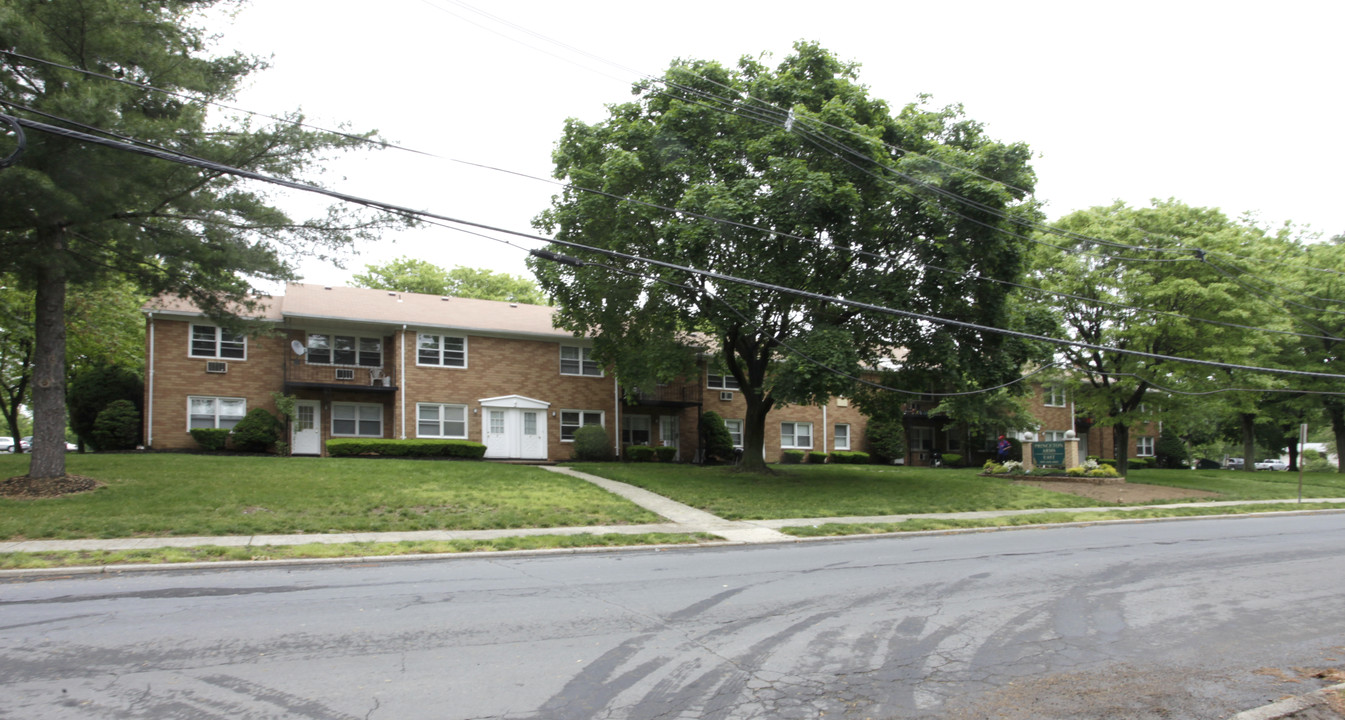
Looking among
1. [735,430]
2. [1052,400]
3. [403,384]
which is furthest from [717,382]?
[1052,400]

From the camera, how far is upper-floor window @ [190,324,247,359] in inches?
1062

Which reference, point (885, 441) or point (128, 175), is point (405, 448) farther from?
point (885, 441)

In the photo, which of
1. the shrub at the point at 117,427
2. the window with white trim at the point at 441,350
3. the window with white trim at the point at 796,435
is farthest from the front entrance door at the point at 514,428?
the window with white trim at the point at 796,435

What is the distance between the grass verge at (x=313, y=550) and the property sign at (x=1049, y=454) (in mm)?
18999

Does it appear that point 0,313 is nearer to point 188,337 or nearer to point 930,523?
point 188,337

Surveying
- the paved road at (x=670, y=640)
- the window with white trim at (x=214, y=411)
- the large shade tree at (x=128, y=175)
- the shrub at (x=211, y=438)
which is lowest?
the paved road at (x=670, y=640)

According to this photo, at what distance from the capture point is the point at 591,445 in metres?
29.8

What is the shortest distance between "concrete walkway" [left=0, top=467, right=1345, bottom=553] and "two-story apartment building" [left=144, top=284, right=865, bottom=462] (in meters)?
9.34

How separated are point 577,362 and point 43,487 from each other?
61.6 ft

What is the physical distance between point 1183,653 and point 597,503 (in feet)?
41.8

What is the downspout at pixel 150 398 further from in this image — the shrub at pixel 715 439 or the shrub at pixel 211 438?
the shrub at pixel 715 439

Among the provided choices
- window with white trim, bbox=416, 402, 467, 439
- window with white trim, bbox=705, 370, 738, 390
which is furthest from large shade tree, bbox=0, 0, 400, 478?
window with white trim, bbox=705, 370, 738, 390

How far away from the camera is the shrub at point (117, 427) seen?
25.1 metres

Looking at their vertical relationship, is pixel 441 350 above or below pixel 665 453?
above
